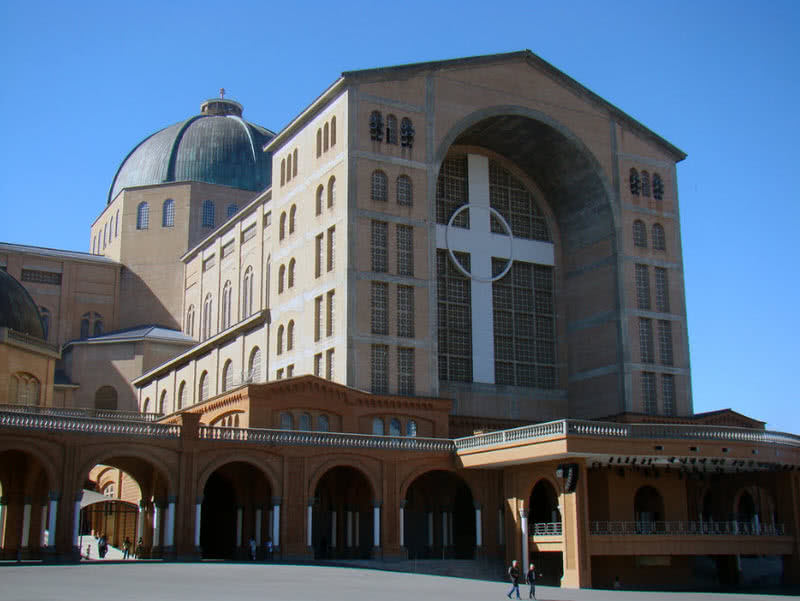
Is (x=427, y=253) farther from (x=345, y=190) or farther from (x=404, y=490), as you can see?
(x=404, y=490)

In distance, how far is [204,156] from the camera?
8950 cm

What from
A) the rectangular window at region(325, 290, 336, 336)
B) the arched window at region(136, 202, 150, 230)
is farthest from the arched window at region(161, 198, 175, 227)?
the rectangular window at region(325, 290, 336, 336)

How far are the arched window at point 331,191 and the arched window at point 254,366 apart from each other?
40.1 ft

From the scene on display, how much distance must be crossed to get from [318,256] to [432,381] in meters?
9.72

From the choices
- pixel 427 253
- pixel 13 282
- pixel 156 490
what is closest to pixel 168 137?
pixel 13 282

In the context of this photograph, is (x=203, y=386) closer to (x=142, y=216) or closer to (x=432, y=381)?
(x=432, y=381)

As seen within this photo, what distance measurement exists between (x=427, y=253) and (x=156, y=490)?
1968cm

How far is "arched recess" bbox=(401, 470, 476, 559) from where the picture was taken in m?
53.2

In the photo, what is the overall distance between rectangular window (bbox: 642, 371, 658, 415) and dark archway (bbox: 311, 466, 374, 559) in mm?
19808

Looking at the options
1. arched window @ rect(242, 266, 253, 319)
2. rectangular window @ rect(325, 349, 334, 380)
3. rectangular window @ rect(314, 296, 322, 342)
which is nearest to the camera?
rectangular window @ rect(325, 349, 334, 380)

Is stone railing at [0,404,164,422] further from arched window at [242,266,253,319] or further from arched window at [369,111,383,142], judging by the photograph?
arched window at [369,111,383,142]

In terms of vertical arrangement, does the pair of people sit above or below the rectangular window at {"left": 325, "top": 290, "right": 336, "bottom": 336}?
below

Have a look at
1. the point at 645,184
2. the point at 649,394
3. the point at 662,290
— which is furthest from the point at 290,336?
the point at 645,184

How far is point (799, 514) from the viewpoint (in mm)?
48781
